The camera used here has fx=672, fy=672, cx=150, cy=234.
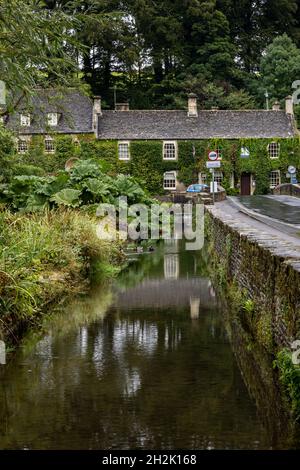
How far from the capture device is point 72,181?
24.7 meters

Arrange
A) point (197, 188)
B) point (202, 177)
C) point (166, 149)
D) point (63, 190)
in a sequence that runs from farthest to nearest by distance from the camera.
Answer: point (202, 177)
point (166, 149)
point (197, 188)
point (63, 190)

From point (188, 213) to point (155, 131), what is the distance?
69.5ft

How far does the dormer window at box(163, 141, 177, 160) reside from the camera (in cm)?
5603

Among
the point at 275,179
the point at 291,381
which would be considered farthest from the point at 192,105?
→ the point at 291,381

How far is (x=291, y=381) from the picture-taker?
23.1ft

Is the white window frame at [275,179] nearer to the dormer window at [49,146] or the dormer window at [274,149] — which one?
the dormer window at [274,149]

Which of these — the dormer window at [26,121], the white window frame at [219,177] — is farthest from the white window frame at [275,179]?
the dormer window at [26,121]

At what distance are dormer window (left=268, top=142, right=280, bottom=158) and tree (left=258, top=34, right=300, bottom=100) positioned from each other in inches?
450

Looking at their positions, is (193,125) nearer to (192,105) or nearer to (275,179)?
(192,105)

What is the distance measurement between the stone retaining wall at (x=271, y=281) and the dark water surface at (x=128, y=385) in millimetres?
795

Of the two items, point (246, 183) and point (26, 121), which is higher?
point (26, 121)

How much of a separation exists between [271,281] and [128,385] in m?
2.40

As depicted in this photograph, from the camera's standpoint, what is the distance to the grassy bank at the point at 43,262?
10711mm
